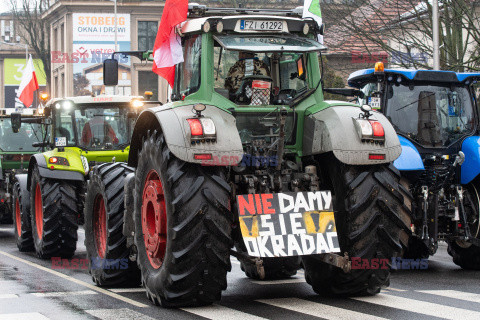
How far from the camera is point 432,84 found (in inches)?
511

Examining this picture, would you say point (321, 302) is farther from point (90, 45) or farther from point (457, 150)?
point (90, 45)

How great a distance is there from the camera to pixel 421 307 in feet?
27.9

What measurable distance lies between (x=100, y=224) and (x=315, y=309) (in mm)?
3622

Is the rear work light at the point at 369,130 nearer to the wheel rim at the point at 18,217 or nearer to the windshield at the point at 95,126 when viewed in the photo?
the windshield at the point at 95,126

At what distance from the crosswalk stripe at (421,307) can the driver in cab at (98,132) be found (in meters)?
7.38

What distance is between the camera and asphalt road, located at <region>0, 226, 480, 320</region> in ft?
26.5

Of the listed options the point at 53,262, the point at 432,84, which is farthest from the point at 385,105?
the point at 53,262

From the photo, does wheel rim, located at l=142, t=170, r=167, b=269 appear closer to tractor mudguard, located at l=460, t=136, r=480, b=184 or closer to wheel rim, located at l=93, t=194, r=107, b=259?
wheel rim, located at l=93, t=194, r=107, b=259

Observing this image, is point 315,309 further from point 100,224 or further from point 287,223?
point 100,224

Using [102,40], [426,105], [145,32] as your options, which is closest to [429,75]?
[426,105]

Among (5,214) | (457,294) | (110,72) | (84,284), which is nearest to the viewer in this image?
(457,294)

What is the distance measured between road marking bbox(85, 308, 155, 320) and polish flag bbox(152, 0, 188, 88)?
8.37 feet

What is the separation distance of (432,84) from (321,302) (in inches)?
209

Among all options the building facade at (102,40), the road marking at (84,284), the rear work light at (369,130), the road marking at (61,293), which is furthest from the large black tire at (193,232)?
the building facade at (102,40)
